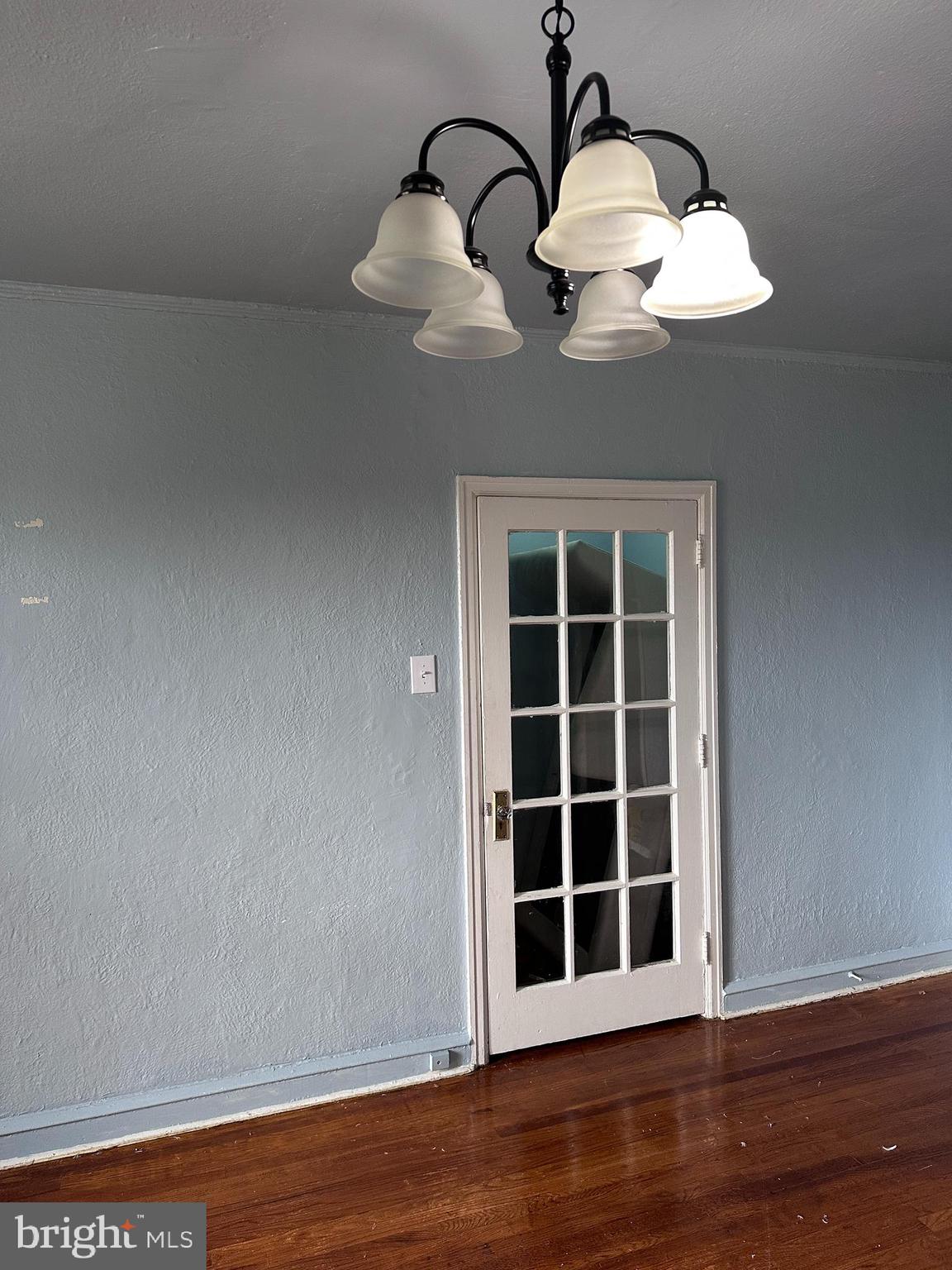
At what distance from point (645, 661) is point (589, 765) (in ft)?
1.44

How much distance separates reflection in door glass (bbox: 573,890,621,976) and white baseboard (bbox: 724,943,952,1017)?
1.74 feet

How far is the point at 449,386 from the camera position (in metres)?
2.94

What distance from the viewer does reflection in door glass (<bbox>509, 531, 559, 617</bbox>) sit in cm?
303

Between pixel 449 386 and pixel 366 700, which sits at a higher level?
pixel 449 386

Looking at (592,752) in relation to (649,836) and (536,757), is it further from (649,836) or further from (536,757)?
(649,836)

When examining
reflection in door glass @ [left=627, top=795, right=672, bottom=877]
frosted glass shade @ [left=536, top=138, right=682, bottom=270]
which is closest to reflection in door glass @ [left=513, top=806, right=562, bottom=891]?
reflection in door glass @ [left=627, top=795, right=672, bottom=877]

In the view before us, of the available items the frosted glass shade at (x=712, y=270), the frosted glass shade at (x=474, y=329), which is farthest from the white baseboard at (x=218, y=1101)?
the frosted glass shade at (x=712, y=270)

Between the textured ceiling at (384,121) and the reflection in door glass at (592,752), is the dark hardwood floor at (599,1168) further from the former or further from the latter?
the textured ceiling at (384,121)

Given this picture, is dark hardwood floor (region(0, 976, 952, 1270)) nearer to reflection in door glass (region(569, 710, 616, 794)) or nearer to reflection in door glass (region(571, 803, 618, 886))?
reflection in door glass (region(571, 803, 618, 886))

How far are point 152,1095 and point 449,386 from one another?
243 cm

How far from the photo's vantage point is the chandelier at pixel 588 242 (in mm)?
1062

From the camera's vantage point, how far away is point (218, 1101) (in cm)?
266

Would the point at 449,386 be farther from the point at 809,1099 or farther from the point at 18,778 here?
the point at 809,1099

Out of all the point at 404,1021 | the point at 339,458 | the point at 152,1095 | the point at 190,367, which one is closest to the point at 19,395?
the point at 190,367
